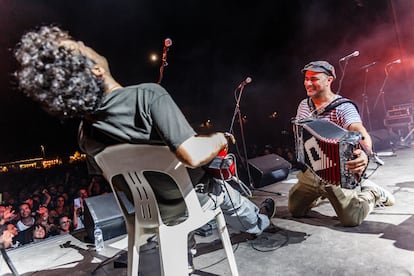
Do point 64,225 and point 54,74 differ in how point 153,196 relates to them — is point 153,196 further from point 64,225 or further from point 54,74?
point 64,225

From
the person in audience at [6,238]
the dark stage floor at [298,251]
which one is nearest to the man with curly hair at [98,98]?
the dark stage floor at [298,251]

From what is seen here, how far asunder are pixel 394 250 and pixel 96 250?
2.60 meters

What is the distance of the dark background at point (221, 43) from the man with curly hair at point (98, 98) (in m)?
5.47

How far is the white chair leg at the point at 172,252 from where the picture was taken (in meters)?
1.38

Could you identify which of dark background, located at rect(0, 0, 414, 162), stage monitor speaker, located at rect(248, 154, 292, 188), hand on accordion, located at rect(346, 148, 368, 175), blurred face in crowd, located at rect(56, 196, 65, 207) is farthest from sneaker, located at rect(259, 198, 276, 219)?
dark background, located at rect(0, 0, 414, 162)

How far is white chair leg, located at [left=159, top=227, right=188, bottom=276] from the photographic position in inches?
54.3

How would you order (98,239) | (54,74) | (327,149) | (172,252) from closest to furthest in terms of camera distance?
(54,74)
(172,252)
(327,149)
(98,239)

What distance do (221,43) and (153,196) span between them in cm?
1085

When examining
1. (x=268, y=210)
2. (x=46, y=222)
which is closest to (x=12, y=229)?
(x=46, y=222)

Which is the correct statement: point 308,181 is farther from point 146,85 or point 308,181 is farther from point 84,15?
point 84,15

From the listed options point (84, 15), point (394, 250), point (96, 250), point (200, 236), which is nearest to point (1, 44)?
point (84, 15)

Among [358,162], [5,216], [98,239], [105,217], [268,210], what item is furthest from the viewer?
[5,216]

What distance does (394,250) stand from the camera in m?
1.97

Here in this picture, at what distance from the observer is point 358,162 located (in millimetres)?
2115
